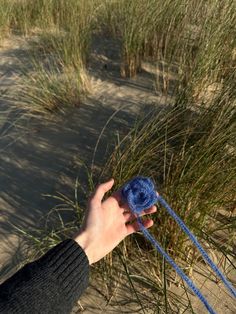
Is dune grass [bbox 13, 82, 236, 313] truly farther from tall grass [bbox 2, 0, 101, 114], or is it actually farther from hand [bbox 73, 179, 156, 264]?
tall grass [bbox 2, 0, 101, 114]

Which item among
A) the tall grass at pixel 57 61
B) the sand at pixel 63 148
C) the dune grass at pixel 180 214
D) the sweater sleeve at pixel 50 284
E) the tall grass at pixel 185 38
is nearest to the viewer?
the sweater sleeve at pixel 50 284

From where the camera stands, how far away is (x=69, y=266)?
3.88 ft

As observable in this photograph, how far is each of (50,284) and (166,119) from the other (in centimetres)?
141

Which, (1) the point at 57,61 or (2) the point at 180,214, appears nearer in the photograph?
(2) the point at 180,214

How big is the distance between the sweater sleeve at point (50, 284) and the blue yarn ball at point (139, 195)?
0.79 ft

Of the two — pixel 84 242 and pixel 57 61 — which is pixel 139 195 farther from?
pixel 57 61

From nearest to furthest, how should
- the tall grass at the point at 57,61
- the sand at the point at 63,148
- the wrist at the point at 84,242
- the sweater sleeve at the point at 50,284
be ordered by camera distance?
the sweater sleeve at the point at 50,284 < the wrist at the point at 84,242 < the sand at the point at 63,148 < the tall grass at the point at 57,61

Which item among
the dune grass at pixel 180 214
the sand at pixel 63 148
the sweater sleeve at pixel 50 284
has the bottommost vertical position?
the sand at pixel 63 148

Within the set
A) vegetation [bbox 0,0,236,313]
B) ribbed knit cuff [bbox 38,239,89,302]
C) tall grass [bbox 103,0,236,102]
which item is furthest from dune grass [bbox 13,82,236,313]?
tall grass [bbox 103,0,236,102]

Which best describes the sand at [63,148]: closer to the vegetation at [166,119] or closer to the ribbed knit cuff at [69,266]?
the vegetation at [166,119]

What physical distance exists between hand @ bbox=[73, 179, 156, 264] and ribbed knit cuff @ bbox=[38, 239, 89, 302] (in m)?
0.06

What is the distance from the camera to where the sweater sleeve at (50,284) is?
1.06 m

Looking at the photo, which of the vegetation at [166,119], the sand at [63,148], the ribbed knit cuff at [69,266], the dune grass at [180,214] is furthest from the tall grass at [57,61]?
the ribbed knit cuff at [69,266]

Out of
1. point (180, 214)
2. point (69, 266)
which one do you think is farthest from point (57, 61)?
point (69, 266)
